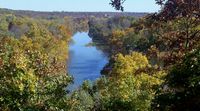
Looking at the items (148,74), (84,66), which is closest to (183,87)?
(148,74)

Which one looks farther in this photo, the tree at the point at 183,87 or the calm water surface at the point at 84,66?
the calm water surface at the point at 84,66

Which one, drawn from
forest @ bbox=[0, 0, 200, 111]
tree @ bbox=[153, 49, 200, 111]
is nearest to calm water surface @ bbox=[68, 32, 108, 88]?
forest @ bbox=[0, 0, 200, 111]

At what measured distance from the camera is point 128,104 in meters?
22.6

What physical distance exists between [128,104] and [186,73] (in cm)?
1106

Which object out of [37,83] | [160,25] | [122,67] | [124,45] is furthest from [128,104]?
[124,45]

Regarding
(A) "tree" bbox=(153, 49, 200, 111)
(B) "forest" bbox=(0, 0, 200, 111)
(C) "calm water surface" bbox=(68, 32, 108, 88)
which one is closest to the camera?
(A) "tree" bbox=(153, 49, 200, 111)

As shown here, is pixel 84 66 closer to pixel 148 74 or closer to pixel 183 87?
pixel 148 74

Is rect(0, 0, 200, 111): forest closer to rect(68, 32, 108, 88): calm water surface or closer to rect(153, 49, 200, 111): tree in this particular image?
rect(153, 49, 200, 111): tree

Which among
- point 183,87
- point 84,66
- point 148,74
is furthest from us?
point 84,66

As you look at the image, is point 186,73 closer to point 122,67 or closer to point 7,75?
point 7,75

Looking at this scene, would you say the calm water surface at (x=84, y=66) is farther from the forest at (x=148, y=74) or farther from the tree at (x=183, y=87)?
the tree at (x=183, y=87)

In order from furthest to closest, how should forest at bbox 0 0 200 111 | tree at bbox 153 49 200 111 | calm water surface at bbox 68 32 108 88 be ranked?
calm water surface at bbox 68 32 108 88 → forest at bbox 0 0 200 111 → tree at bbox 153 49 200 111

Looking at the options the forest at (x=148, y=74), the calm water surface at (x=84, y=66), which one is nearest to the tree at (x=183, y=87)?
the forest at (x=148, y=74)

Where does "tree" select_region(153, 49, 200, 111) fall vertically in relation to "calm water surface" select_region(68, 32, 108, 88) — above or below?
above
